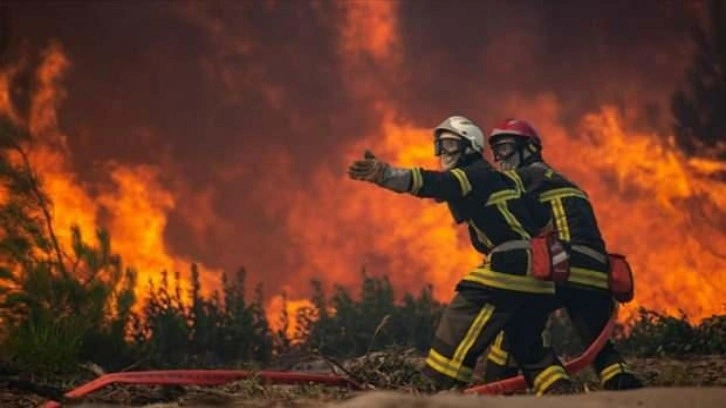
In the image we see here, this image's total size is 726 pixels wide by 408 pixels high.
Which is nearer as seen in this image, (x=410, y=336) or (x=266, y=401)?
(x=266, y=401)

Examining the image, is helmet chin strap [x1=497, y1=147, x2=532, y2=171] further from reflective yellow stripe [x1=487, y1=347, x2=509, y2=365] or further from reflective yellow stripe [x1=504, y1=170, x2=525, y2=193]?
reflective yellow stripe [x1=487, y1=347, x2=509, y2=365]

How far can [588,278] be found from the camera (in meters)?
7.00

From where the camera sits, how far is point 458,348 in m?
6.67

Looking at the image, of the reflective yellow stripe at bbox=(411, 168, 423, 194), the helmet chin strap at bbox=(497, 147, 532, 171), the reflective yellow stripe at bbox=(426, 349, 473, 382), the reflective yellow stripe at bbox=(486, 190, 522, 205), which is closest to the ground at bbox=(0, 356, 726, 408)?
the reflective yellow stripe at bbox=(426, 349, 473, 382)

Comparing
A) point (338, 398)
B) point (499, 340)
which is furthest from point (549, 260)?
point (338, 398)

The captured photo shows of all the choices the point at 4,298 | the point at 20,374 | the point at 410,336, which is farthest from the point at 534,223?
the point at 410,336

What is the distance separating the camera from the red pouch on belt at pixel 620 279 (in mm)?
7109

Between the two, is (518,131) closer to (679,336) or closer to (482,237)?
(482,237)

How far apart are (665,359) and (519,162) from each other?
4529 mm

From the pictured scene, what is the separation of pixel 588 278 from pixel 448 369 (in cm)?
112

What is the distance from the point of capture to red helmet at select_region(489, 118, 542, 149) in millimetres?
7559

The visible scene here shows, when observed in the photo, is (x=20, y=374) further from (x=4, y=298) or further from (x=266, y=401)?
(x=266, y=401)

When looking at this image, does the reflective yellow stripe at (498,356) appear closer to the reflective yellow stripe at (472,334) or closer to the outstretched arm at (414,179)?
the reflective yellow stripe at (472,334)

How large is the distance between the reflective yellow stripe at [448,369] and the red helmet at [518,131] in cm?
174
